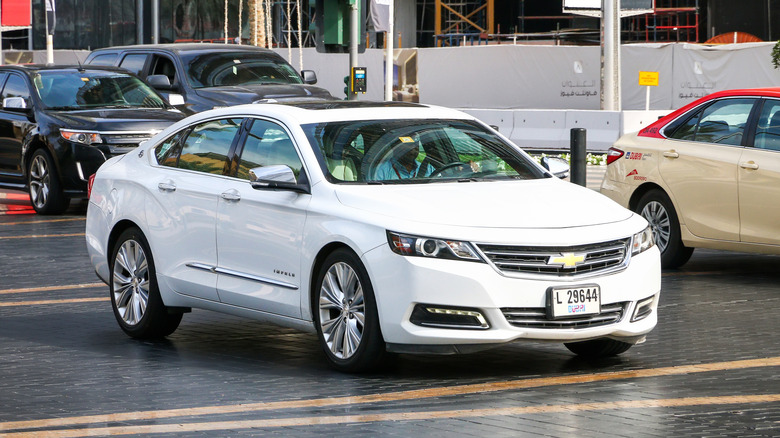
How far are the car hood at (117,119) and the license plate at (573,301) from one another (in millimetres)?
10775

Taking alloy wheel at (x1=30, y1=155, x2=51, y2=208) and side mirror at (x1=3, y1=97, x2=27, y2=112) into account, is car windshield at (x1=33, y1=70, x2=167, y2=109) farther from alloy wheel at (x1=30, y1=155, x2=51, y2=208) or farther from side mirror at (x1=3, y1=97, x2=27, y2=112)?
alloy wheel at (x1=30, y1=155, x2=51, y2=208)

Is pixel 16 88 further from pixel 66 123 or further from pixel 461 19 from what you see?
pixel 461 19

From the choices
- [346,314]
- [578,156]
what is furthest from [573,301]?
[578,156]

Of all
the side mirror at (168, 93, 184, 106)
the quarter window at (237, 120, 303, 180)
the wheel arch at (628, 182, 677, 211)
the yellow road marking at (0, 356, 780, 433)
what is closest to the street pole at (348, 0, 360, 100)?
the side mirror at (168, 93, 184, 106)

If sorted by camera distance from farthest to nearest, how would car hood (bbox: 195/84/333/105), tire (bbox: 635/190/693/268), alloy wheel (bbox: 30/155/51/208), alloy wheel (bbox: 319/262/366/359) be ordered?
car hood (bbox: 195/84/333/105)
alloy wheel (bbox: 30/155/51/208)
tire (bbox: 635/190/693/268)
alloy wheel (bbox: 319/262/366/359)

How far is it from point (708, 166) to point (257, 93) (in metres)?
9.35

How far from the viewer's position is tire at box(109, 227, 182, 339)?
9.14 metres

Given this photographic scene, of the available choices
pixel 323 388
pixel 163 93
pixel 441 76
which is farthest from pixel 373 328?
pixel 441 76

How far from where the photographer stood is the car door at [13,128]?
18.2m

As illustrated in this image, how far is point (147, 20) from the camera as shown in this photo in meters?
58.6

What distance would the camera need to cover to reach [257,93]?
789 inches

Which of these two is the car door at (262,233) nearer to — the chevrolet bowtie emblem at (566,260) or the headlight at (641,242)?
the chevrolet bowtie emblem at (566,260)

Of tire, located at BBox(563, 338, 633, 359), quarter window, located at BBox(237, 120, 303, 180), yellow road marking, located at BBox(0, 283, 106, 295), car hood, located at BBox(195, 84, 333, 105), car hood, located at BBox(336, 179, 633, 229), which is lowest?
yellow road marking, located at BBox(0, 283, 106, 295)

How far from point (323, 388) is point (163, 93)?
13240 mm
